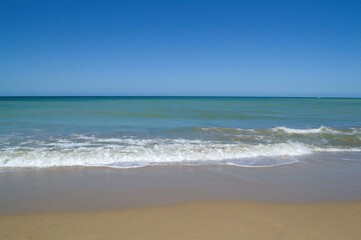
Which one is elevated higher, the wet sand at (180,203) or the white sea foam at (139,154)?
the white sea foam at (139,154)

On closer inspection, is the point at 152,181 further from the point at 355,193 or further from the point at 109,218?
the point at 355,193

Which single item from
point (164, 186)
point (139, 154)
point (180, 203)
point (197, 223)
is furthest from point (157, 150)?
point (197, 223)

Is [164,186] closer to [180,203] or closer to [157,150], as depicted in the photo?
[180,203]

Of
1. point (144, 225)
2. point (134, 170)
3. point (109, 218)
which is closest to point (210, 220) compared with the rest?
point (144, 225)

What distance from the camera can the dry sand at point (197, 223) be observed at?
3584 millimetres

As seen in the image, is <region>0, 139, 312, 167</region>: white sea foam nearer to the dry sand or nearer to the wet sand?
the wet sand

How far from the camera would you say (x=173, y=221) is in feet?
13.1

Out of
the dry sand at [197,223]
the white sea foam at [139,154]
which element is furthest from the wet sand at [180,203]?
the white sea foam at [139,154]

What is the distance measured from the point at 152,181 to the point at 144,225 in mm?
2159

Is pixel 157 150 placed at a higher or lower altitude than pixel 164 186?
higher

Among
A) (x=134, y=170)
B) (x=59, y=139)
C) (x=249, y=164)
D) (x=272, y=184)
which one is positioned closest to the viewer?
(x=272, y=184)

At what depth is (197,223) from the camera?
3.90m

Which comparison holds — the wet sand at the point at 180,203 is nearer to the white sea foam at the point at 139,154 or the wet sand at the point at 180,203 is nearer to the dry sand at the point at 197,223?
the dry sand at the point at 197,223

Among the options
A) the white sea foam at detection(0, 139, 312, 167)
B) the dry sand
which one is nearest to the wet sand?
the dry sand
